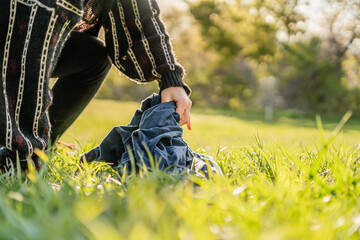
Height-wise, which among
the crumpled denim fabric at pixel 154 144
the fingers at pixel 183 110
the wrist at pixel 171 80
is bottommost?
the crumpled denim fabric at pixel 154 144

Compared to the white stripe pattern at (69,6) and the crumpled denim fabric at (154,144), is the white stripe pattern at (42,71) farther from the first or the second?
the crumpled denim fabric at (154,144)

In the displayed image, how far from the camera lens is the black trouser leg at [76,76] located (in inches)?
79.7

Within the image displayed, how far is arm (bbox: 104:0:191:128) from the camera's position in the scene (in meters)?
1.72

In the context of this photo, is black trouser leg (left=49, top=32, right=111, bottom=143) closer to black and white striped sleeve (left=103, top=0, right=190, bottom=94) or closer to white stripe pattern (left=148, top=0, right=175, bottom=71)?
black and white striped sleeve (left=103, top=0, right=190, bottom=94)

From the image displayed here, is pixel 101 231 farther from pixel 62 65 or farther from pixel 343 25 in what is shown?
pixel 343 25

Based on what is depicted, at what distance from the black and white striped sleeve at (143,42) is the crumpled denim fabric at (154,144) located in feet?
0.45

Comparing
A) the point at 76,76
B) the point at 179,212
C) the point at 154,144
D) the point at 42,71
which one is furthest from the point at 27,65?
the point at 179,212

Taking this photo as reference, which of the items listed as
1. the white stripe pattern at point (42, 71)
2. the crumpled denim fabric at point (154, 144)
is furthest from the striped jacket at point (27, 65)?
the crumpled denim fabric at point (154, 144)

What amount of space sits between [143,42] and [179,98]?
340mm

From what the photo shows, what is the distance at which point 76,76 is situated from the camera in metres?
2.18

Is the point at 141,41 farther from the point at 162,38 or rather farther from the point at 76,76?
the point at 76,76

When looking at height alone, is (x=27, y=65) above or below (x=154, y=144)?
above

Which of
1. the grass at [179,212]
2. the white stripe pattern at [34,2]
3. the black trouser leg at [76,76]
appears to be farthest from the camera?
the black trouser leg at [76,76]

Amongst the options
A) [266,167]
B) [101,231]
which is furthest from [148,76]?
[101,231]
